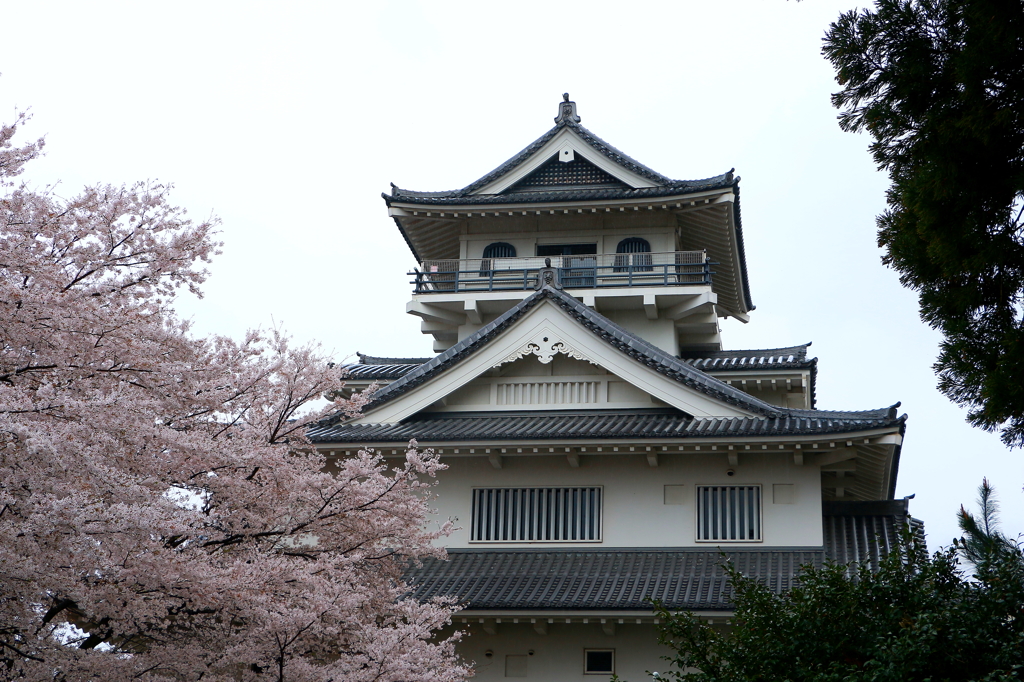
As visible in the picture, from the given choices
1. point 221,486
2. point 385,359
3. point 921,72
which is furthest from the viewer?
point 385,359

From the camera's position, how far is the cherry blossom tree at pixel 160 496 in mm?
7062

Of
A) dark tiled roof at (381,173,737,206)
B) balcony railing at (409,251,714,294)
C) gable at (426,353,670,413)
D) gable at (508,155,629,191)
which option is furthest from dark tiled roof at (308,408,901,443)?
gable at (508,155,629,191)

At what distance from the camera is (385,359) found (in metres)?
22.9

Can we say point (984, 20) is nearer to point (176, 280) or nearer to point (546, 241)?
point (176, 280)

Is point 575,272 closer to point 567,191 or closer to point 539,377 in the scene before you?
point 567,191

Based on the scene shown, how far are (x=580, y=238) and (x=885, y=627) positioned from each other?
16.1 meters

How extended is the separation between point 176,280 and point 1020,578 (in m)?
7.67

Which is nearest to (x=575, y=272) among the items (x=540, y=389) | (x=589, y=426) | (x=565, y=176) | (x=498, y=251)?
(x=498, y=251)

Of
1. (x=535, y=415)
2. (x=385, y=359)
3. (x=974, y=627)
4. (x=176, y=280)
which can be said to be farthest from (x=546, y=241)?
(x=974, y=627)

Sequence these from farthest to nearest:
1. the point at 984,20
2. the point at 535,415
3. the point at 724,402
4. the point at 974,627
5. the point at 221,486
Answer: the point at 535,415 < the point at 724,402 < the point at 221,486 < the point at 974,627 < the point at 984,20

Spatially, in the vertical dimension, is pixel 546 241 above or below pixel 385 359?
above

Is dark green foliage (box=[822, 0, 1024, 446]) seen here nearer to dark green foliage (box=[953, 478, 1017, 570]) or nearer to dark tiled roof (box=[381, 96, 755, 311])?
dark green foliage (box=[953, 478, 1017, 570])

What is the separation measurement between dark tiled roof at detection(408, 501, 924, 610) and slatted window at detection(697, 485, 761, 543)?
0.27 m

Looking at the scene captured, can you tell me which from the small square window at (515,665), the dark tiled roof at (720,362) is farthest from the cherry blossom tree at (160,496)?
the dark tiled roof at (720,362)
